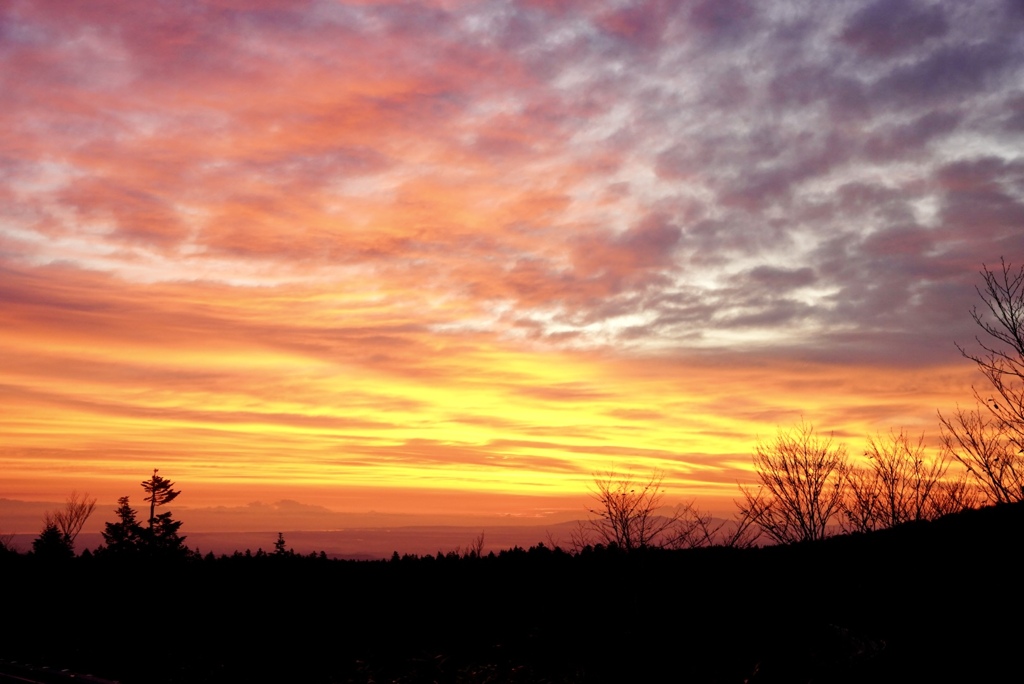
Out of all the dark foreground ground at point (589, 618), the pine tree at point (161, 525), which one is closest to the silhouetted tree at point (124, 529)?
the pine tree at point (161, 525)

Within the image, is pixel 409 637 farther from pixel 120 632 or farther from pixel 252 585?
pixel 120 632

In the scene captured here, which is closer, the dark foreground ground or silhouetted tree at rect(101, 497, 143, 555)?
the dark foreground ground

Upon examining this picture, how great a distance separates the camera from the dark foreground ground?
42.6 ft

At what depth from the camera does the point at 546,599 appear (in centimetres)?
1728

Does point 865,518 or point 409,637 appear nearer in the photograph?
point 409,637

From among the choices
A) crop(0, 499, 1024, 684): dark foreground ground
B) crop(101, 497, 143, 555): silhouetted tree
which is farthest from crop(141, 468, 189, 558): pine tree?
crop(0, 499, 1024, 684): dark foreground ground

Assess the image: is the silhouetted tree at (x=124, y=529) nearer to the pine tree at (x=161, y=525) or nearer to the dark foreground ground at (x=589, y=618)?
the pine tree at (x=161, y=525)

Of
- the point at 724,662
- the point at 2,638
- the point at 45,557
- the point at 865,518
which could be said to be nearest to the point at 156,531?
the point at 45,557

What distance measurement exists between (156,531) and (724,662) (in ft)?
234

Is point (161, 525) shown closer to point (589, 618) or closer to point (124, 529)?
point (124, 529)

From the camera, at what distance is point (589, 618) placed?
1614 centimetres

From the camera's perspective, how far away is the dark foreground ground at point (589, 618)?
42.6 ft

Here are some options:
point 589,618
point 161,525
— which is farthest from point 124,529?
point 589,618

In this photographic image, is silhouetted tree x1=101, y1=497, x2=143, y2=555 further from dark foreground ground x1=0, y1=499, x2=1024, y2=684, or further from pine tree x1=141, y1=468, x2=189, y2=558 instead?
dark foreground ground x1=0, y1=499, x2=1024, y2=684
